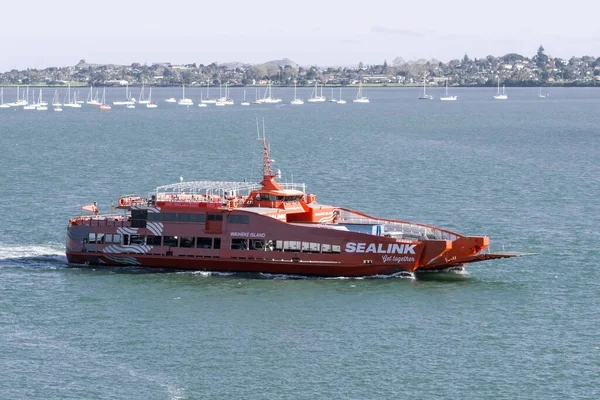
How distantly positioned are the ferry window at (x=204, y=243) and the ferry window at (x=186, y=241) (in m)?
0.38

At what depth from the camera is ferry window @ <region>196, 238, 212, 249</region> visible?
220ft

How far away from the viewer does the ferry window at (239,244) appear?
218 ft

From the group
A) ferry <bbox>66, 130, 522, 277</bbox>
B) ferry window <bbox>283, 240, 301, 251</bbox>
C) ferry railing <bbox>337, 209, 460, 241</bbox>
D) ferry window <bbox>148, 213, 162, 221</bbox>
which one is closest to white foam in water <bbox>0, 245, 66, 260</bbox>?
ferry <bbox>66, 130, 522, 277</bbox>

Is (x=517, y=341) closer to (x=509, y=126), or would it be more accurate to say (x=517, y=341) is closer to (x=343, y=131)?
(x=343, y=131)

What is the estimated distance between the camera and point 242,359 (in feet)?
165

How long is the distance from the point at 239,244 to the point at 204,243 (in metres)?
2.14

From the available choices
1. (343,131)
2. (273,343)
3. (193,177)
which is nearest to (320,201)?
(193,177)

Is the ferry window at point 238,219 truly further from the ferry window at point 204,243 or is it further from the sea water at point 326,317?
the sea water at point 326,317

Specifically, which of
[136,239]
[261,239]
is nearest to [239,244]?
[261,239]

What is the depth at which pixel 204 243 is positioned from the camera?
67.1m

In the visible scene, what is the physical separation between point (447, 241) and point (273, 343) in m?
15.4

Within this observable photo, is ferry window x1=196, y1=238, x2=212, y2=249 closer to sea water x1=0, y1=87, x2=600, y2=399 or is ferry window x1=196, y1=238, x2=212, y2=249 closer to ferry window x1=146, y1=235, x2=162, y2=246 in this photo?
sea water x1=0, y1=87, x2=600, y2=399

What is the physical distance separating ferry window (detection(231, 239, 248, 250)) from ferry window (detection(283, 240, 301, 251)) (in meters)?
2.32

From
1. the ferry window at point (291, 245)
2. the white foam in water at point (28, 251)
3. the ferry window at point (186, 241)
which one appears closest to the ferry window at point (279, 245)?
the ferry window at point (291, 245)
